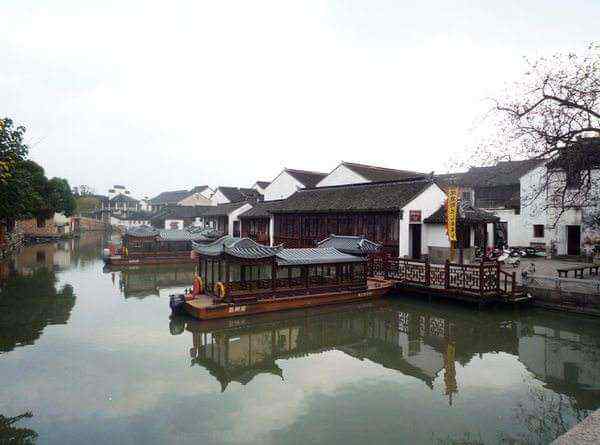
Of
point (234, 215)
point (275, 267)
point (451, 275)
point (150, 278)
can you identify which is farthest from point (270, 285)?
point (234, 215)

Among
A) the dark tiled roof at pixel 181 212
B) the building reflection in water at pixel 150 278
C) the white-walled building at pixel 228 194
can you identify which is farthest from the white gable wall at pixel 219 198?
the building reflection in water at pixel 150 278

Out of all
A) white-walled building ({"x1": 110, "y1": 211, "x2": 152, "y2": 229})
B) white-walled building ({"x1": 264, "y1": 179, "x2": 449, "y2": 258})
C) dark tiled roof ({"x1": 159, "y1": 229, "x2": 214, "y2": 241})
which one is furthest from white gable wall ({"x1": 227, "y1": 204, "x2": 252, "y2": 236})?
white-walled building ({"x1": 110, "y1": 211, "x2": 152, "y2": 229})

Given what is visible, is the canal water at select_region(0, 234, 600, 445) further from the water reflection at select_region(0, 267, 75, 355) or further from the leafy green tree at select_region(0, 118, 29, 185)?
the leafy green tree at select_region(0, 118, 29, 185)

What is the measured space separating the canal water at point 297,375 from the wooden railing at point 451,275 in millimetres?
916

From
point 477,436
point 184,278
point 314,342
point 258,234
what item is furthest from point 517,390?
point 258,234

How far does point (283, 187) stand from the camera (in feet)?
136

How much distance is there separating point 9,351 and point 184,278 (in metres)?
15.1

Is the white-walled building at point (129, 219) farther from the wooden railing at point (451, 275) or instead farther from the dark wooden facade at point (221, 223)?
the wooden railing at point (451, 275)

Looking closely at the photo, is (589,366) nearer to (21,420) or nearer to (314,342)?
(314,342)

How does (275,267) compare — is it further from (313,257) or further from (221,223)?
(221,223)

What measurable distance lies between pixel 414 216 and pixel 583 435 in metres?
17.3

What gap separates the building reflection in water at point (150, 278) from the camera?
21750 mm

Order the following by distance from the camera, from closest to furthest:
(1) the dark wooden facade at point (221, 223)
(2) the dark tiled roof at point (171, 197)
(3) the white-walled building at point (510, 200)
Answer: (3) the white-walled building at point (510, 200) → (1) the dark wooden facade at point (221, 223) → (2) the dark tiled roof at point (171, 197)

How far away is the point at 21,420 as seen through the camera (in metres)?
7.58
